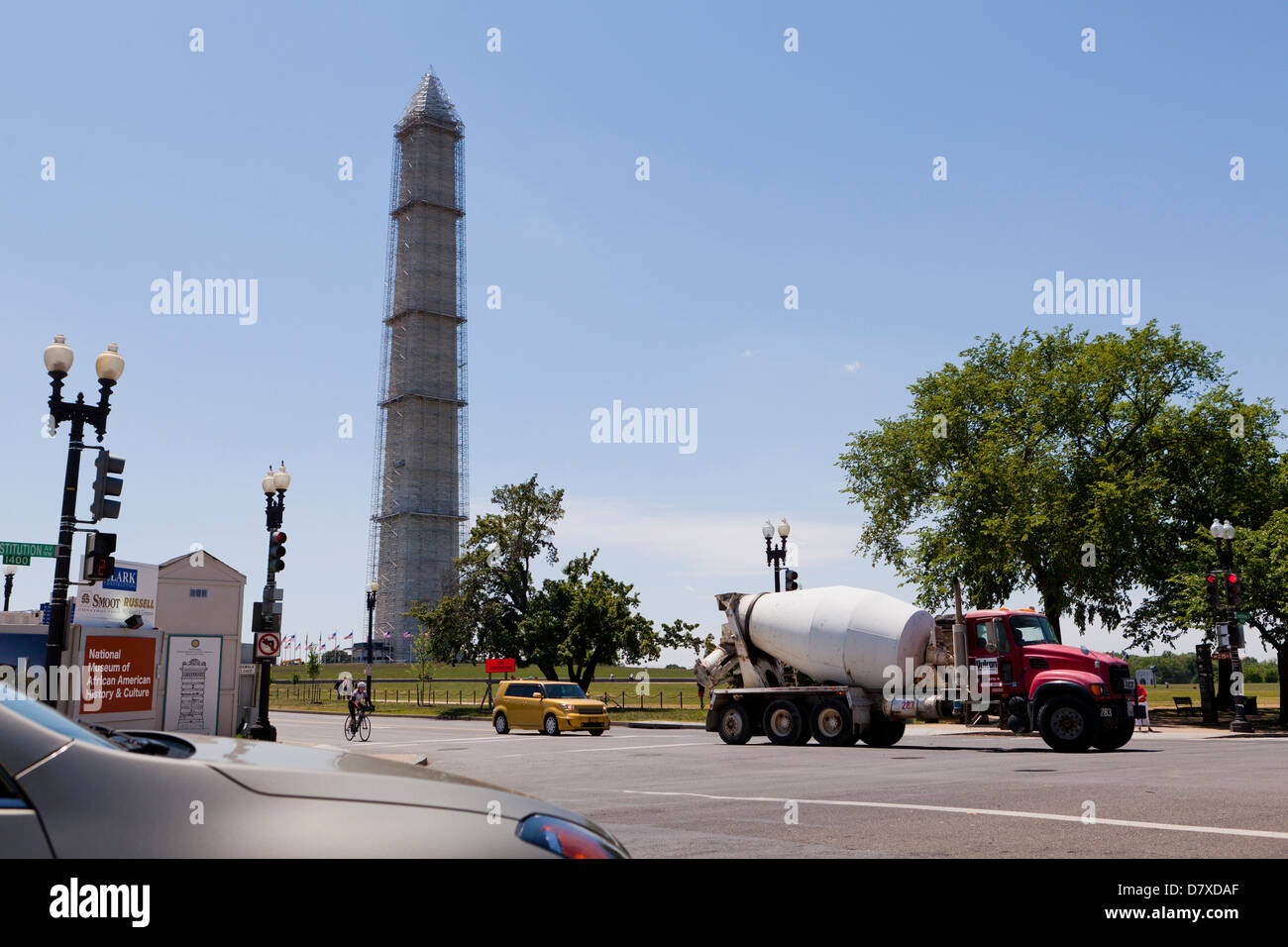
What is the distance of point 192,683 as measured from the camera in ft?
73.9

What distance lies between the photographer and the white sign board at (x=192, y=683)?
72.2 ft

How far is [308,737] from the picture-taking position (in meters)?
30.4

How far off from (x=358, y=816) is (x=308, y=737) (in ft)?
99.0

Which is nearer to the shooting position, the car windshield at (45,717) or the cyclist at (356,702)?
the car windshield at (45,717)

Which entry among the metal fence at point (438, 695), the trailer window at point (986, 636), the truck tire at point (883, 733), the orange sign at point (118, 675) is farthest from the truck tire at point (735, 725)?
the metal fence at point (438, 695)

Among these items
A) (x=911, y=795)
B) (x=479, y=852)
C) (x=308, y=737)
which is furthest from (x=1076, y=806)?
(x=308, y=737)

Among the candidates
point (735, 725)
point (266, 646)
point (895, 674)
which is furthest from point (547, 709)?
point (895, 674)

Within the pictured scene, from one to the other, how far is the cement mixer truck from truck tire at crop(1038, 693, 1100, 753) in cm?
2

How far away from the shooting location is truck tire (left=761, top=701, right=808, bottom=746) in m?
23.7

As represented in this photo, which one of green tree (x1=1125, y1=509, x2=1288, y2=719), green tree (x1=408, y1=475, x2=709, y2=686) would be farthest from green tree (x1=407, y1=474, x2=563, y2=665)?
green tree (x1=1125, y1=509, x2=1288, y2=719)

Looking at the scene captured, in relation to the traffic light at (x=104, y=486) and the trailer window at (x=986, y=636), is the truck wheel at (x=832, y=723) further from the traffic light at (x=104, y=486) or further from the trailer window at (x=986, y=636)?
the traffic light at (x=104, y=486)

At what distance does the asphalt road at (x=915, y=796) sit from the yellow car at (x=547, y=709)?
703 cm

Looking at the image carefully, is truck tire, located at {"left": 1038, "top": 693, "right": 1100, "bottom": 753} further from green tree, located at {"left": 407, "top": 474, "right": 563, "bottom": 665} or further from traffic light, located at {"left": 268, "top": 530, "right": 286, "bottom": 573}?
green tree, located at {"left": 407, "top": 474, "right": 563, "bottom": 665}

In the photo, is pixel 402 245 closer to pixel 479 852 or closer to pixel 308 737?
pixel 308 737
